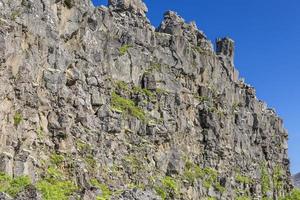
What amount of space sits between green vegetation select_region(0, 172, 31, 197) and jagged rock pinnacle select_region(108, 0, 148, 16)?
54.1 m

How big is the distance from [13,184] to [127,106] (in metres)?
34.4

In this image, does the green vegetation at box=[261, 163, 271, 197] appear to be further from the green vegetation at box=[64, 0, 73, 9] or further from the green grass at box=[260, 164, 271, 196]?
the green vegetation at box=[64, 0, 73, 9]

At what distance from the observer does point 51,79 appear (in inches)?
2623

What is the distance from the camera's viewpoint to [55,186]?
201 feet

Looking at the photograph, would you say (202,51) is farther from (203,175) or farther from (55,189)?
(55,189)

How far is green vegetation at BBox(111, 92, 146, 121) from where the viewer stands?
279ft

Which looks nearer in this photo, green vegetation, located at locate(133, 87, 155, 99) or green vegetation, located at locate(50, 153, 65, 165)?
green vegetation, located at locate(50, 153, 65, 165)

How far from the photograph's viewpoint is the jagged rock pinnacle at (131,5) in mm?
104562

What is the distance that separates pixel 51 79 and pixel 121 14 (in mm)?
37712

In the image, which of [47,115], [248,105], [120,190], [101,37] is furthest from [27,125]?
[248,105]

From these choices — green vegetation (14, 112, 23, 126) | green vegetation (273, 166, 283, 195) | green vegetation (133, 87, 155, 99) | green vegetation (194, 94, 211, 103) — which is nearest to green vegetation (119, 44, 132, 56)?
green vegetation (133, 87, 155, 99)

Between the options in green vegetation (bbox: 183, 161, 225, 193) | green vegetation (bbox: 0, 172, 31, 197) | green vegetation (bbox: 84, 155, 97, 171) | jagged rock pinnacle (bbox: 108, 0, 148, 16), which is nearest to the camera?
green vegetation (bbox: 0, 172, 31, 197)

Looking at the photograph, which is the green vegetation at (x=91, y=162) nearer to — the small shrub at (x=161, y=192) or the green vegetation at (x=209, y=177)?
the small shrub at (x=161, y=192)

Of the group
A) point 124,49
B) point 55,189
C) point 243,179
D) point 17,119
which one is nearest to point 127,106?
point 124,49
